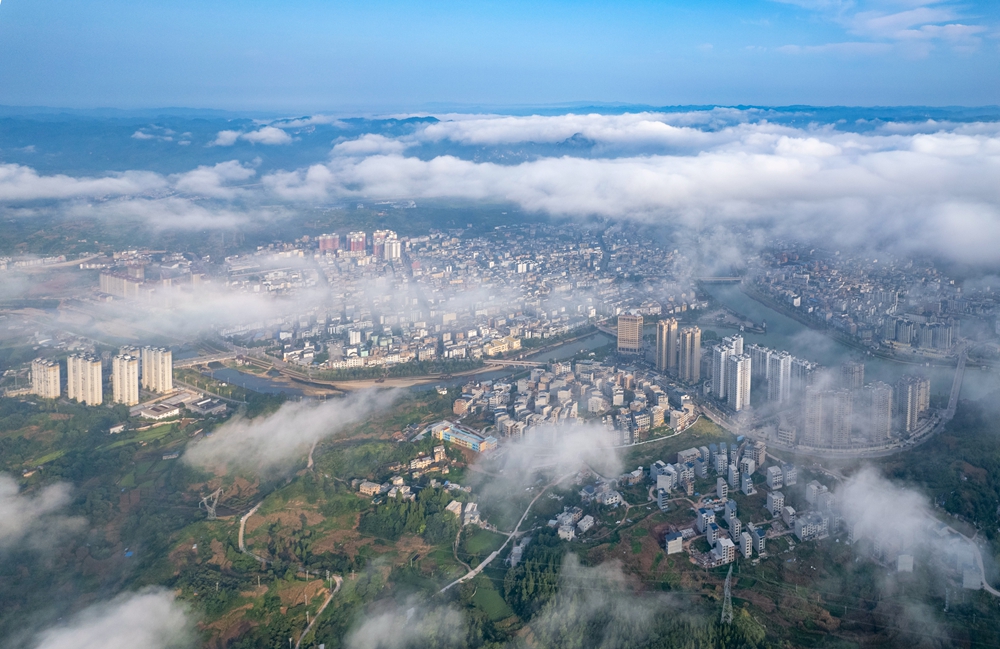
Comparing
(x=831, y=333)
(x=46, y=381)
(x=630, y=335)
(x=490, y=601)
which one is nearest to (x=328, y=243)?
(x=630, y=335)

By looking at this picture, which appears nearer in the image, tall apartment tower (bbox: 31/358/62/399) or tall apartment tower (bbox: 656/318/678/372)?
tall apartment tower (bbox: 31/358/62/399)

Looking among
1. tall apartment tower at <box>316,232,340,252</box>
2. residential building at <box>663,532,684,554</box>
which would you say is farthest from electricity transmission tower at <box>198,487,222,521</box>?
tall apartment tower at <box>316,232,340,252</box>

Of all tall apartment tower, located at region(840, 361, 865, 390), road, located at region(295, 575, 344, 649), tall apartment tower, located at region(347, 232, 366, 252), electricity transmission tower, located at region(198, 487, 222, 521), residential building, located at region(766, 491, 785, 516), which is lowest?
road, located at region(295, 575, 344, 649)

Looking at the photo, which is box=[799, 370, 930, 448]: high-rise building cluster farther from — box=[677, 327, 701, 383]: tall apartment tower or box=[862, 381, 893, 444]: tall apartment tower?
box=[677, 327, 701, 383]: tall apartment tower

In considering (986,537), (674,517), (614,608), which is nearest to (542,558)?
(614,608)

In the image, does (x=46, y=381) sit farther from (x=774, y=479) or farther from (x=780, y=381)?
(x=780, y=381)

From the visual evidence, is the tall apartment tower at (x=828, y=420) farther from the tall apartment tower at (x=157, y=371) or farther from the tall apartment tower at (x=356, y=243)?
the tall apartment tower at (x=356, y=243)

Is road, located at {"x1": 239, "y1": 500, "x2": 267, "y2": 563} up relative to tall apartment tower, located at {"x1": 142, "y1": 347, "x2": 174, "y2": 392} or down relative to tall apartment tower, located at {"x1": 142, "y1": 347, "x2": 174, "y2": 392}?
down
